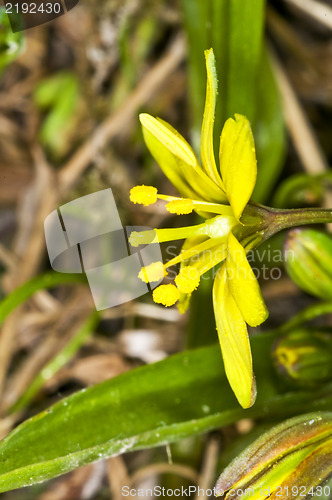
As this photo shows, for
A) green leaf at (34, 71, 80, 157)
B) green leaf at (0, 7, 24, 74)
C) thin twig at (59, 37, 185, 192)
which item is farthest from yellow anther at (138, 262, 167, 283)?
green leaf at (34, 71, 80, 157)

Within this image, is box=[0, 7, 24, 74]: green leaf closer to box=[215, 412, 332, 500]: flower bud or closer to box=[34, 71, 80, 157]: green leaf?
box=[34, 71, 80, 157]: green leaf

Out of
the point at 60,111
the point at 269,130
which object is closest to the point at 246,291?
the point at 269,130

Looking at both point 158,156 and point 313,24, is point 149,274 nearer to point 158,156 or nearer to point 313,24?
point 158,156

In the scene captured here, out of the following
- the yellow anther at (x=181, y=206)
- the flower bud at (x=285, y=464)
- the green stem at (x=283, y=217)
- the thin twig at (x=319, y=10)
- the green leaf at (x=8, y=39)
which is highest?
the green leaf at (x=8, y=39)

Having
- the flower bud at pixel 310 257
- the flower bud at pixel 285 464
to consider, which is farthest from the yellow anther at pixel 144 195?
the flower bud at pixel 285 464

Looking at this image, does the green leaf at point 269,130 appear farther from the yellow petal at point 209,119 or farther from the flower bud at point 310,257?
the yellow petal at point 209,119
